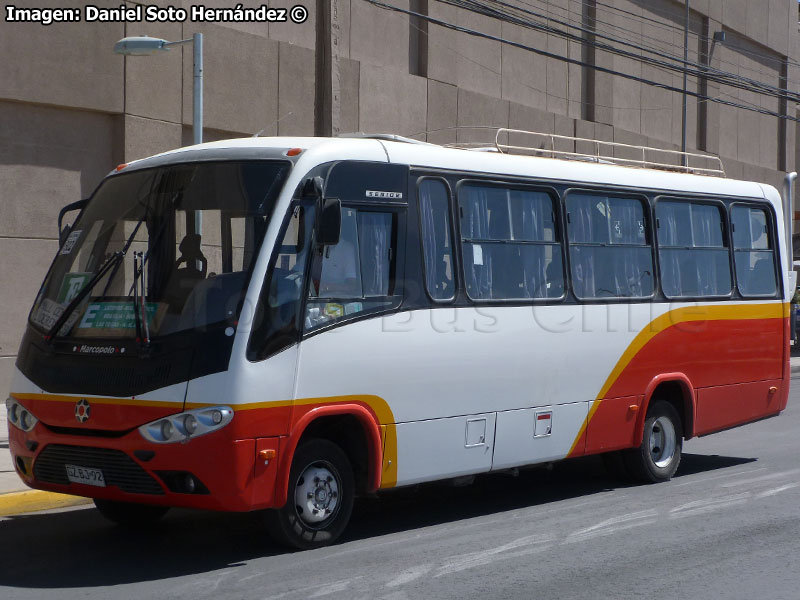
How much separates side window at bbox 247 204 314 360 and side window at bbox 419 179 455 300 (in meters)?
1.25

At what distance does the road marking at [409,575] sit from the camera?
690cm

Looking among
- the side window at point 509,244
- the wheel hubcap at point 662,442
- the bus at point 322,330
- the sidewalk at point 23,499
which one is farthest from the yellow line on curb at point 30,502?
the wheel hubcap at point 662,442

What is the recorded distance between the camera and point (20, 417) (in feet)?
26.0

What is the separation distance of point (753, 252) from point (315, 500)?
21.5 feet

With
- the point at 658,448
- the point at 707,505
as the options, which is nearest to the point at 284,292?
the point at 707,505

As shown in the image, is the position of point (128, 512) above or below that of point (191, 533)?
above

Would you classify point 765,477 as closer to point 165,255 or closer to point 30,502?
point 165,255

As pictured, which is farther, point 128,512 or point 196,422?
point 128,512

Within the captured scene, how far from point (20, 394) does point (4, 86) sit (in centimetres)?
896

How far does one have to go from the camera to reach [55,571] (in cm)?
731

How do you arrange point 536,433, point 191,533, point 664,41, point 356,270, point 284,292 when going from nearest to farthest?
point 284,292, point 356,270, point 191,533, point 536,433, point 664,41

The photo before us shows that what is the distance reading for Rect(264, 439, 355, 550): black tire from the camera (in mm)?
7699

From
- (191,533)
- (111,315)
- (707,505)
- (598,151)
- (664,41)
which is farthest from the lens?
(664,41)

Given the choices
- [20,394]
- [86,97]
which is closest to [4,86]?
[86,97]
